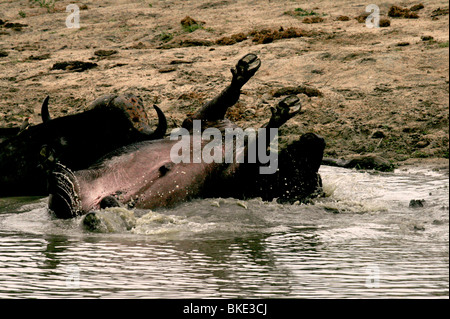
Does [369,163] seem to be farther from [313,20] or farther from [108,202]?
[313,20]

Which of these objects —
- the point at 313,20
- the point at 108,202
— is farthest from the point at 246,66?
the point at 313,20

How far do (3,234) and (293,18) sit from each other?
27.6 ft

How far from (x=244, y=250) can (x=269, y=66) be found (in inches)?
242

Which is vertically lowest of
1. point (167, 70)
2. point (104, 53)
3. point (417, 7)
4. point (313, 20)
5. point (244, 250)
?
point (244, 250)

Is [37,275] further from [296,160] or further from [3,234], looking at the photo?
[296,160]

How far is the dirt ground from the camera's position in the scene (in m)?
8.77

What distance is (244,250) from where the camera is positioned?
4.66m

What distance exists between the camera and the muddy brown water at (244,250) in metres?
3.71

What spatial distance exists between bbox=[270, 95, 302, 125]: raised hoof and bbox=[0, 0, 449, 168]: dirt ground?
2.21m

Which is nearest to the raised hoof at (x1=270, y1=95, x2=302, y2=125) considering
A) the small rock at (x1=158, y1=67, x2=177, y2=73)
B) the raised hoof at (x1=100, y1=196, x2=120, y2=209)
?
the raised hoof at (x1=100, y1=196, x2=120, y2=209)

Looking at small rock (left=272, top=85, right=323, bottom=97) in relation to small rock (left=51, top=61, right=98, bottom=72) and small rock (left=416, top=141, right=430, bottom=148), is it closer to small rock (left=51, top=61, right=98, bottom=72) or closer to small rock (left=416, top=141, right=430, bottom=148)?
small rock (left=416, top=141, right=430, bottom=148)

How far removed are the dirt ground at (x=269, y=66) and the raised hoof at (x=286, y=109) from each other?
2.21 m

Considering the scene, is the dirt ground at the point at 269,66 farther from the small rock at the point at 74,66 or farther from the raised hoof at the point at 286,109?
the raised hoof at the point at 286,109

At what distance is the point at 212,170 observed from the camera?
6.14m
